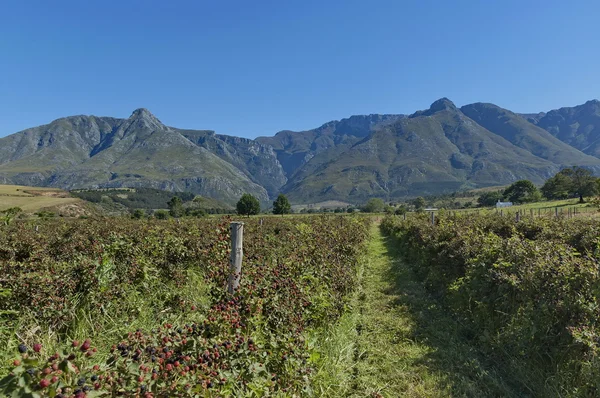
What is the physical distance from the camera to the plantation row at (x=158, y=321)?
2207 mm

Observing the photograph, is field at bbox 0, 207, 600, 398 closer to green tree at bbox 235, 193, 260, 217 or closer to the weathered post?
the weathered post

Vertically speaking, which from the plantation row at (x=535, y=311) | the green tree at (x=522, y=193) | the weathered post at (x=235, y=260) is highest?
the green tree at (x=522, y=193)

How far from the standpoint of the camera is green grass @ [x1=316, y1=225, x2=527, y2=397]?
4.73 m

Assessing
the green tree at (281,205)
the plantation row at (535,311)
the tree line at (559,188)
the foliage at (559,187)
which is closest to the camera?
the plantation row at (535,311)

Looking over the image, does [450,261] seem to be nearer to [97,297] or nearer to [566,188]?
[97,297]

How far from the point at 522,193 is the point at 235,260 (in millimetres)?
123139

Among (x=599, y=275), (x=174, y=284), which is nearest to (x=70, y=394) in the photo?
(x=174, y=284)

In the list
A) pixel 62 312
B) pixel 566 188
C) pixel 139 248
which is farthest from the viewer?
pixel 566 188

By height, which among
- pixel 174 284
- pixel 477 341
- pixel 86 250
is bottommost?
pixel 477 341

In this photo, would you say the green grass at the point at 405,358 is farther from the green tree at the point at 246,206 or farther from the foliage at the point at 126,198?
the foliage at the point at 126,198

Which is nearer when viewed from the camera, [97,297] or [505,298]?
[97,297]

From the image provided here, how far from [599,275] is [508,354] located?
170cm

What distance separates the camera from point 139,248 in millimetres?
7395

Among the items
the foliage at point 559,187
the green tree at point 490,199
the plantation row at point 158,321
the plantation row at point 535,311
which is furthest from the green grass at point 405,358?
the green tree at point 490,199
